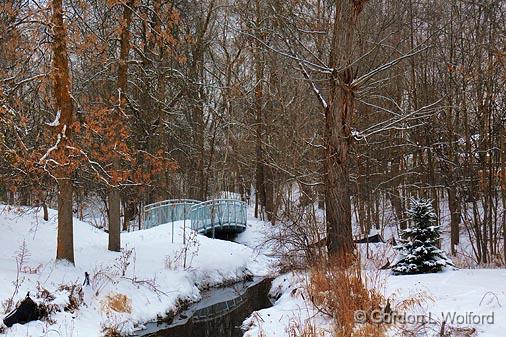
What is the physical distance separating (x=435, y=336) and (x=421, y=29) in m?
14.8

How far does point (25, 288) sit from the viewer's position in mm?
8602

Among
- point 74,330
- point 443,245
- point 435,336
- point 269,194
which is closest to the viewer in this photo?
point 435,336

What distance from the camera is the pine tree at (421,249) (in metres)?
8.28

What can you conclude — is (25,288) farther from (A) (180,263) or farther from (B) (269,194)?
(B) (269,194)

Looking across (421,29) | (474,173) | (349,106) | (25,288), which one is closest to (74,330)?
(25,288)

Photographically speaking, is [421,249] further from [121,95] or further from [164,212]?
[164,212]

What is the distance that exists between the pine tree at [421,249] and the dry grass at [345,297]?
6.33ft

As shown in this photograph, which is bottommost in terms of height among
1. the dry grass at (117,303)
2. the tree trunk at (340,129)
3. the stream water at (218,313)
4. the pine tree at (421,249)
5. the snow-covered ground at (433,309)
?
the stream water at (218,313)

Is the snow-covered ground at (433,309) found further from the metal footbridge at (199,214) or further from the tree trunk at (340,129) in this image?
the metal footbridge at (199,214)

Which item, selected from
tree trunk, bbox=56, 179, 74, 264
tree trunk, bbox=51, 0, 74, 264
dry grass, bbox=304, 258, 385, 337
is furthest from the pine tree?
tree trunk, bbox=56, 179, 74, 264

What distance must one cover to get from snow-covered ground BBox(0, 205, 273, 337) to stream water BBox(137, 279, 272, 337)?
1.20ft

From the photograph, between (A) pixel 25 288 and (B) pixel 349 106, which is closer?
(A) pixel 25 288

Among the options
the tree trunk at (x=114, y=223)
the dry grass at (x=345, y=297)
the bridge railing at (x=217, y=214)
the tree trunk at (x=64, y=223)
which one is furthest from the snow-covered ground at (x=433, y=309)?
the bridge railing at (x=217, y=214)

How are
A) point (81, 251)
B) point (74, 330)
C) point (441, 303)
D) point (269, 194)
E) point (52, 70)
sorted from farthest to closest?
point (269, 194) → point (81, 251) → point (52, 70) → point (74, 330) → point (441, 303)
